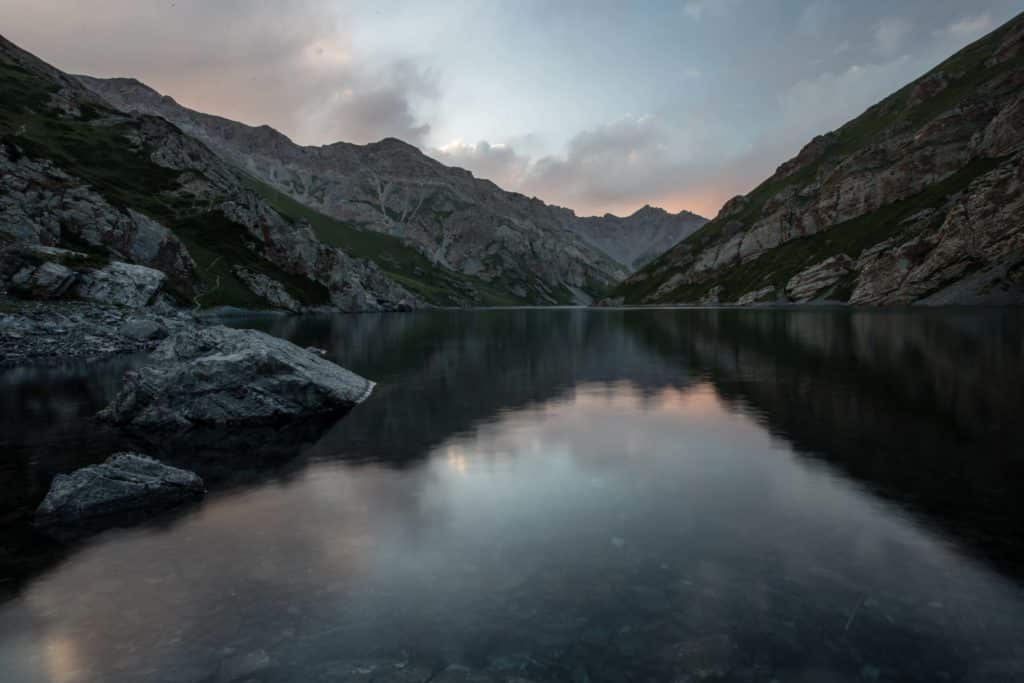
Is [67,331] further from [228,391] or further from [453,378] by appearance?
[453,378]


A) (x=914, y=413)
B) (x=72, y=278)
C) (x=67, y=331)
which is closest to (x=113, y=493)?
(x=914, y=413)

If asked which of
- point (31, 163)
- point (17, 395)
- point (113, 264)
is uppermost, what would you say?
point (31, 163)

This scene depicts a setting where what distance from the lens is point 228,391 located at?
27.3 m

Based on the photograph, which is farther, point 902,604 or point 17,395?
point 17,395

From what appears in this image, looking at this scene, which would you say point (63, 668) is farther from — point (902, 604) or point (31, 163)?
point (31, 163)

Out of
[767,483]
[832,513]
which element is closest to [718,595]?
[832,513]

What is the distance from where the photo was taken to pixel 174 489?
56.5 feet

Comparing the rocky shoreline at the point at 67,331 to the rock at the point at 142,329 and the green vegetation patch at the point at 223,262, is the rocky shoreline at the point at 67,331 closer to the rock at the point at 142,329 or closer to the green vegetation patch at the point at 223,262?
the rock at the point at 142,329

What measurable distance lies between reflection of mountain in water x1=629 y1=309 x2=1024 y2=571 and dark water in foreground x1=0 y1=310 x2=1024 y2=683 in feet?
0.59

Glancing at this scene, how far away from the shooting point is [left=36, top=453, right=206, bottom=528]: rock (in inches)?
611

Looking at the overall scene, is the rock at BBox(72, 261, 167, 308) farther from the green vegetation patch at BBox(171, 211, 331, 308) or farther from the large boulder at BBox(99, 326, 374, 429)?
the large boulder at BBox(99, 326, 374, 429)

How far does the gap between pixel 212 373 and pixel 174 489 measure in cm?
1184

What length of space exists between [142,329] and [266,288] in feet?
382

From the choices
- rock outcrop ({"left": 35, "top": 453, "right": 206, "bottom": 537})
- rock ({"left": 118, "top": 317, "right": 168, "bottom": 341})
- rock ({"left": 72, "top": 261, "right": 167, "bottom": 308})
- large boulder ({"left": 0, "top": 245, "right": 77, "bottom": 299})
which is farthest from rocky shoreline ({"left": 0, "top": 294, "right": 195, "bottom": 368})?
rock outcrop ({"left": 35, "top": 453, "right": 206, "bottom": 537})
